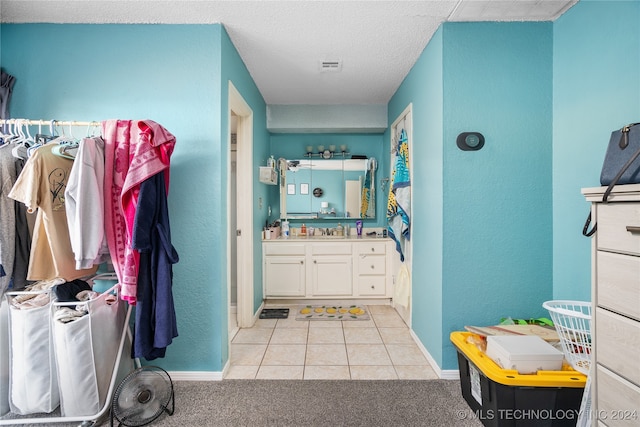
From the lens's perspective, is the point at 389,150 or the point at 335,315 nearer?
the point at 335,315

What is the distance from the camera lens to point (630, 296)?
103 centimetres

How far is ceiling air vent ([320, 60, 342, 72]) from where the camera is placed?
2674 mm

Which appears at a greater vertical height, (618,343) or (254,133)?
(254,133)

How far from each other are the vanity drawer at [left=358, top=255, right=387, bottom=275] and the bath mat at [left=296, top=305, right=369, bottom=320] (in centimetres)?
44

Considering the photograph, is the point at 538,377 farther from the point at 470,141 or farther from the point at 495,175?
the point at 470,141

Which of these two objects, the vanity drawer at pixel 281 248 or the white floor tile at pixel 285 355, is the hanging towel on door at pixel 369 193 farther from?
the white floor tile at pixel 285 355

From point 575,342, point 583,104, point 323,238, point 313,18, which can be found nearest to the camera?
point 575,342

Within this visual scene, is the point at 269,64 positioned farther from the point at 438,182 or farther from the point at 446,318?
the point at 446,318

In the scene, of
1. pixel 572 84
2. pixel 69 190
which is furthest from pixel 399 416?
pixel 572 84

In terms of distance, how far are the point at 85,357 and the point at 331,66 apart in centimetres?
273

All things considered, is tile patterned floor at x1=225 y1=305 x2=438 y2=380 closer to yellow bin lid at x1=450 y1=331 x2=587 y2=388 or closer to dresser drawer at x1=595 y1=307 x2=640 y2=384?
yellow bin lid at x1=450 y1=331 x2=587 y2=388

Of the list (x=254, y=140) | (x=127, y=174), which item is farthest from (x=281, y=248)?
(x=127, y=174)

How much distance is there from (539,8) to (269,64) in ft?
6.62

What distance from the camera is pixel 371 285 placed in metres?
3.67
